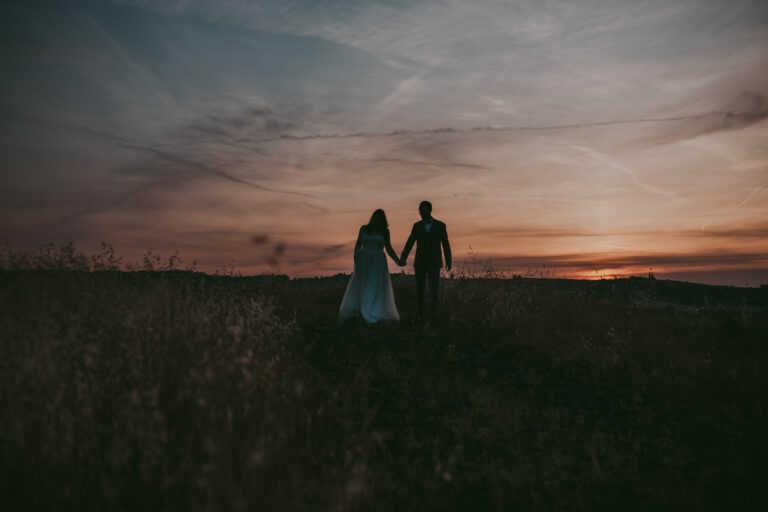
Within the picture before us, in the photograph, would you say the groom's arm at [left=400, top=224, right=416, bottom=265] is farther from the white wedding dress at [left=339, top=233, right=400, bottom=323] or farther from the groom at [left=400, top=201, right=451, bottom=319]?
the white wedding dress at [left=339, top=233, right=400, bottom=323]

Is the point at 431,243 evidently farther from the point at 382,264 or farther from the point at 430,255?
the point at 382,264

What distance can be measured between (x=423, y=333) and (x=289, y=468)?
18.6 feet

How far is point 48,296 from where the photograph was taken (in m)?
5.24

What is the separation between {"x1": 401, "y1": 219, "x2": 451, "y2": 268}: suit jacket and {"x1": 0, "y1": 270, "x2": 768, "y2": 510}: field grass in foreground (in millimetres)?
2308

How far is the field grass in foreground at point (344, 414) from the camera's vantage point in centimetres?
324

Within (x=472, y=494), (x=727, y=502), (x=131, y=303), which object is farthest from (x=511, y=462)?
(x=131, y=303)

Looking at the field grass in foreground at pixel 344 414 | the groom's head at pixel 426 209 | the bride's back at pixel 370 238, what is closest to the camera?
the field grass in foreground at pixel 344 414

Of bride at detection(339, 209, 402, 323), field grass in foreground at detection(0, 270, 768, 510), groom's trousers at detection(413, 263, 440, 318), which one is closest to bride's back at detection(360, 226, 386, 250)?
bride at detection(339, 209, 402, 323)

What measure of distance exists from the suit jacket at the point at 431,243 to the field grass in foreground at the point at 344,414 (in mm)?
2308

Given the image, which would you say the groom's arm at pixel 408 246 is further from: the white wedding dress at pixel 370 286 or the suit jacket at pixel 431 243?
the white wedding dress at pixel 370 286

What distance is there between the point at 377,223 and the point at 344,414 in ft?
17.4

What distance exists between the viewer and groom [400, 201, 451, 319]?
10180mm

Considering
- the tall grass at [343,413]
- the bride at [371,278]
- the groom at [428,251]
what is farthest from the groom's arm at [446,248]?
the tall grass at [343,413]

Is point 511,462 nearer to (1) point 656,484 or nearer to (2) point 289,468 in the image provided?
(1) point 656,484
